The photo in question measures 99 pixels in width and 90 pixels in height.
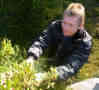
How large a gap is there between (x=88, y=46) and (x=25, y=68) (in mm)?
657

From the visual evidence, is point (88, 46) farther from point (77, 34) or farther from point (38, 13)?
point (38, 13)

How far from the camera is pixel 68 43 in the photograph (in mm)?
1316

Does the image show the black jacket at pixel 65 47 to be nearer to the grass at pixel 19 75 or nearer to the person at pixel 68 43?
the person at pixel 68 43

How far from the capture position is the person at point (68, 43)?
112cm

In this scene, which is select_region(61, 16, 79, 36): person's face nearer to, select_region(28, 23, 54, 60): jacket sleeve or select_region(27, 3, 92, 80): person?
select_region(27, 3, 92, 80): person

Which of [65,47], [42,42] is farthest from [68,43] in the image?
[42,42]

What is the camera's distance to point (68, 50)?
1.36m

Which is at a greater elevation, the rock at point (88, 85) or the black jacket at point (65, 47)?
the black jacket at point (65, 47)

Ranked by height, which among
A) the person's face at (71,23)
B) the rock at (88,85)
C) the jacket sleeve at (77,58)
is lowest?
the rock at (88,85)

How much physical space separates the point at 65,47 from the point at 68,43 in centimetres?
7

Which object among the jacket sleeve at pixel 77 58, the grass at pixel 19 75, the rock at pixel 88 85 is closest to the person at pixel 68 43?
the jacket sleeve at pixel 77 58

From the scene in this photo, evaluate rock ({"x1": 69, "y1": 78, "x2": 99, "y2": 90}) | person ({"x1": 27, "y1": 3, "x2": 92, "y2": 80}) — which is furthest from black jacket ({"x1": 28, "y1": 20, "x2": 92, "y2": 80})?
rock ({"x1": 69, "y1": 78, "x2": 99, "y2": 90})

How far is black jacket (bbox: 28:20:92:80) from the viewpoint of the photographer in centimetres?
120

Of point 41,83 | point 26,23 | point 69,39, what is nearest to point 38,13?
point 26,23
